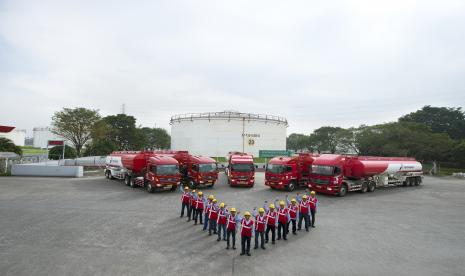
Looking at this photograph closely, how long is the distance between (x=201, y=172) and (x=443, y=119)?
76841 millimetres

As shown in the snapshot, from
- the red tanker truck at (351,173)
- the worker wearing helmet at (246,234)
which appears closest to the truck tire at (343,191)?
the red tanker truck at (351,173)

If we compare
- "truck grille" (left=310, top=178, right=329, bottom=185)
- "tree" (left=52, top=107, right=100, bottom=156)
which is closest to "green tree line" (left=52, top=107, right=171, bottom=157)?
"tree" (left=52, top=107, right=100, bottom=156)

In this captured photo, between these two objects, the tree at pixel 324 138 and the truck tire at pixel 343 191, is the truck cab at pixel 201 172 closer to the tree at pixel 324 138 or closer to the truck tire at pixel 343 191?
the truck tire at pixel 343 191

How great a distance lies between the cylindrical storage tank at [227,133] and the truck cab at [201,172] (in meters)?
31.0

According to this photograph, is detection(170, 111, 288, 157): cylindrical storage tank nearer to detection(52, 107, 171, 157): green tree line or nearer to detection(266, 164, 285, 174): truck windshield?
detection(52, 107, 171, 157): green tree line

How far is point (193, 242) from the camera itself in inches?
427

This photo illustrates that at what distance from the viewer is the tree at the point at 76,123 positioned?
42000 mm

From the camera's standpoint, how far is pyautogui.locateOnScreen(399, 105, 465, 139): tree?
7006 centimetres

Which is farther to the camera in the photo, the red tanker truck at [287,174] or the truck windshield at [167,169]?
the red tanker truck at [287,174]

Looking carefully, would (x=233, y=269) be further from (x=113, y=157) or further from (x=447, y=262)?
(x=113, y=157)

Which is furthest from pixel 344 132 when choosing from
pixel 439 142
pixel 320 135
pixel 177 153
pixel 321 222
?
pixel 321 222

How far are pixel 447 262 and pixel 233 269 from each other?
278 inches

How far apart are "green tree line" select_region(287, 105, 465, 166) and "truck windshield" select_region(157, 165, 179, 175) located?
3986 cm

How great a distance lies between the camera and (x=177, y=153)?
2695cm
